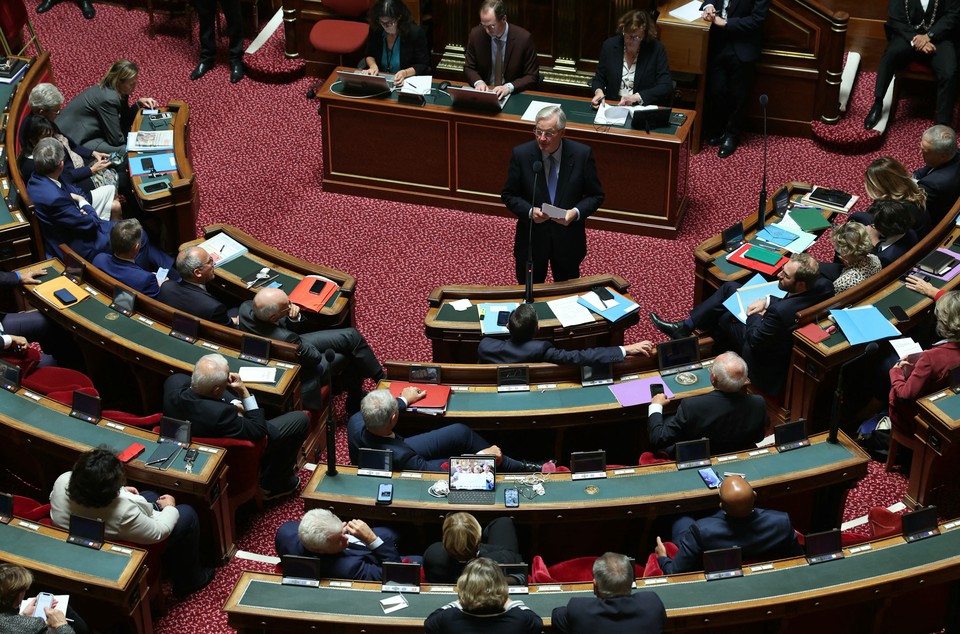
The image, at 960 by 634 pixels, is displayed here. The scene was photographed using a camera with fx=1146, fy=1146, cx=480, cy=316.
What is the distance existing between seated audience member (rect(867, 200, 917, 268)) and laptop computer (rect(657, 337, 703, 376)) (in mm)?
1394

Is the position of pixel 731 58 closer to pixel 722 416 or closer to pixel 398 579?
pixel 722 416

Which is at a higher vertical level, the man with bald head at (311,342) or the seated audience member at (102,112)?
the seated audience member at (102,112)

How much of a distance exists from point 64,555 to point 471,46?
16.9 ft

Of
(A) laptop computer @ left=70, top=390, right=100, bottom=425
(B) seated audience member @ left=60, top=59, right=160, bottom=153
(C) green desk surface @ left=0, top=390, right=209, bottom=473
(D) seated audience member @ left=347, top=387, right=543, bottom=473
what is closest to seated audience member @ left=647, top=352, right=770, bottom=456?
(D) seated audience member @ left=347, top=387, right=543, bottom=473

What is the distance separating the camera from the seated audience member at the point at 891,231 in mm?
6711

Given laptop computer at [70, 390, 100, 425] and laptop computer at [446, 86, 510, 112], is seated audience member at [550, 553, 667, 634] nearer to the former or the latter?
laptop computer at [70, 390, 100, 425]

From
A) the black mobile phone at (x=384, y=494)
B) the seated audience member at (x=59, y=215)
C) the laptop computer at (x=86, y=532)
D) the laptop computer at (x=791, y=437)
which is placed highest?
the seated audience member at (x=59, y=215)

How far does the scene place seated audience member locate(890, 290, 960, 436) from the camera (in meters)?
5.77

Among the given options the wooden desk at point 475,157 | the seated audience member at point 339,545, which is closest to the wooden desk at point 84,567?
the seated audience member at point 339,545

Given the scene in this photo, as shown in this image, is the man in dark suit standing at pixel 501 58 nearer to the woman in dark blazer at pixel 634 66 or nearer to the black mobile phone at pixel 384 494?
the woman in dark blazer at pixel 634 66

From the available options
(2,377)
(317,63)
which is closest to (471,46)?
(317,63)

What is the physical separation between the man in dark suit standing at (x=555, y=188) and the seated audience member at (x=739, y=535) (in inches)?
98.1

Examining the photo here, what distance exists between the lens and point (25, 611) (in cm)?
459

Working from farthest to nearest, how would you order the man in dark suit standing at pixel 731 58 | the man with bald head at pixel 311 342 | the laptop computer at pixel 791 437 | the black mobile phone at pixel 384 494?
the man in dark suit standing at pixel 731 58 < the man with bald head at pixel 311 342 < the laptop computer at pixel 791 437 < the black mobile phone at pixel 384 494
